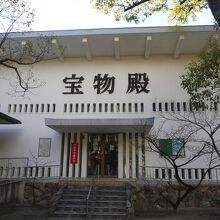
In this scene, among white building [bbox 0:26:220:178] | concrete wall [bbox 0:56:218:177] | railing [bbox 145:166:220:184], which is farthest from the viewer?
concrete wall [bbox 0:56:218:177]

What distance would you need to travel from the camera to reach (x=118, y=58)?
15.2 meters

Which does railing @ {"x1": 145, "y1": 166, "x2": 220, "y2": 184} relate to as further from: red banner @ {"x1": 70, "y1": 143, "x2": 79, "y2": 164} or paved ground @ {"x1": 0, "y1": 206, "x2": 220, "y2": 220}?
red banner @ {"x1": 70, "y1": 143, "x2": 79, "y2": 164}

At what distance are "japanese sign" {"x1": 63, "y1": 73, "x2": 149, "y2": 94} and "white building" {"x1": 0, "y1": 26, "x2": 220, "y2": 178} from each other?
5 cm

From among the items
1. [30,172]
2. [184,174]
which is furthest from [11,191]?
[184,174]

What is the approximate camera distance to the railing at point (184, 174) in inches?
510

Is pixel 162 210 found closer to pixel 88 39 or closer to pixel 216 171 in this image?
pixel 216 171

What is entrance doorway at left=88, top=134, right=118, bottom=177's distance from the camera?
46.3ft

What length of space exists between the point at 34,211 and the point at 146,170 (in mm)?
5383

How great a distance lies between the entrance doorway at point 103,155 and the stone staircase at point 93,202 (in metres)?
2.55

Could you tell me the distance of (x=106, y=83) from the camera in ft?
48.7

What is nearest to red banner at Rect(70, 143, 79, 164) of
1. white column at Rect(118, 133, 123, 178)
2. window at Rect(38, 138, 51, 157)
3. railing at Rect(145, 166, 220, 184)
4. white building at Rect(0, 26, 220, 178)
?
white building at Rect(0, 26, 220, 178)

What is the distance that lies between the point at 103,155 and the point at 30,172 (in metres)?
3.55

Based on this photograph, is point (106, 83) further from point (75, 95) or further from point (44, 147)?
point (44, 147)

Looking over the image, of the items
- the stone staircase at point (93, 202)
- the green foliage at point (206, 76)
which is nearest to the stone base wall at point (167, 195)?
the stone staircase at point (93, 202)
